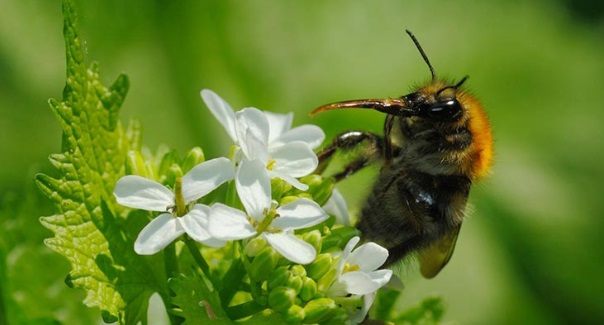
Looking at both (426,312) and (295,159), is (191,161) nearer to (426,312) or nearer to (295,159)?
(295,159)

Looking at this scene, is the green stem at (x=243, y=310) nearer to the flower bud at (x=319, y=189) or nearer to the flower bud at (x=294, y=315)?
Answer: the flower bud at (x=294, y=315)

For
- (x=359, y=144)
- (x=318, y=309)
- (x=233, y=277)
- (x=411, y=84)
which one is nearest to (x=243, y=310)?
(x=233, y=277)

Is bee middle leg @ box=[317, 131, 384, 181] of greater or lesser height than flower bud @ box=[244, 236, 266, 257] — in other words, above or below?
below

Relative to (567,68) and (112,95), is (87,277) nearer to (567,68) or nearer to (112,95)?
(112,95)

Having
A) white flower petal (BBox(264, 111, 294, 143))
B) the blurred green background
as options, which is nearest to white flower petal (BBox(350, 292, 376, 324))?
white flower petal (BBox(264, 111, 294, 143))

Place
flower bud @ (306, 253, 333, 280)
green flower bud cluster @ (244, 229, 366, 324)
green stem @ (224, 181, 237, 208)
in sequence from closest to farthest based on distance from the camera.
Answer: green flower bud cluster @ (244, 229, 366, 324) < flower bud @ (306, 253, 333, 280) < green stem @ (224, 181, 237, 208)

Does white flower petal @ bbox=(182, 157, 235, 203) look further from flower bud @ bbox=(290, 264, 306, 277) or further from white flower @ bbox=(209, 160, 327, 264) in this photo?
flower bud @ bbox=(290, 264, 306, 277)

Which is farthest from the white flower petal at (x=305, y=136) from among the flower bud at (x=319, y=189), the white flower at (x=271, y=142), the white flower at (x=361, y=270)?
the white flower at (x=361, y=270)
